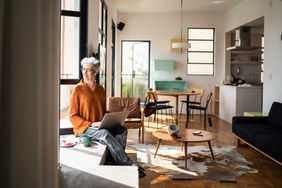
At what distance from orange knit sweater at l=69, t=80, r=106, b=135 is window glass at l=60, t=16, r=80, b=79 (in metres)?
0.95

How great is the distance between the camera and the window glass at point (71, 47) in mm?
4462

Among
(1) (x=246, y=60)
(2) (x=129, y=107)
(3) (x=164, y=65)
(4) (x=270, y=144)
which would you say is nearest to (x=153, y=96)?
(2) (x=129, y=107)

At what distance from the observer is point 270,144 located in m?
4.09

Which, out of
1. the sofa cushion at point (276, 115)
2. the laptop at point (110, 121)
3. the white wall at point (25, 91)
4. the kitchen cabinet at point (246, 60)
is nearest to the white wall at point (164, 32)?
the kitchen cabinet at point (246, 60)

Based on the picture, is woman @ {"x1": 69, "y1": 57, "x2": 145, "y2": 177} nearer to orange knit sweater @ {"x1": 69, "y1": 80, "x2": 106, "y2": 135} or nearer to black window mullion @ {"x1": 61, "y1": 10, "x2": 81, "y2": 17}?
orange knit sweater @ {"x1": 69, "y1": 80, "x2": 106, "y2": 135}

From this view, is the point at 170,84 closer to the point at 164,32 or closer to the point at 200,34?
the point at 164,32

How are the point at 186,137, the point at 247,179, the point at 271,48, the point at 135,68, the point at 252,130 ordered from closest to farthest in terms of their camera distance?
the point at 247,179
the point at 186,137
the point at 252,130
the point at 271,48
the point at 135,68

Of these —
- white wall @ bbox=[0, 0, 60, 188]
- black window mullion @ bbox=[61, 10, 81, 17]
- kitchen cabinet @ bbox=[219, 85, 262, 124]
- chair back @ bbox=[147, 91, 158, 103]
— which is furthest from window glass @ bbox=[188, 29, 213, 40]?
white wall @ bbox=[0, 0, 60, 188]

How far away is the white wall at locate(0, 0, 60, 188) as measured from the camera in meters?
1.22

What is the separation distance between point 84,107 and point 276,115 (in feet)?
11.2

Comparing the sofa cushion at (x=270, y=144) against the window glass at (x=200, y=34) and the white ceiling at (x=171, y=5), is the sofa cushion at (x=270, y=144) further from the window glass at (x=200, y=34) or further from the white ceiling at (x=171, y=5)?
the window glass at (x=200, y=34)

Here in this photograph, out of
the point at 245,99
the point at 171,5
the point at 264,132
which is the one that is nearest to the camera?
the point at 264,132

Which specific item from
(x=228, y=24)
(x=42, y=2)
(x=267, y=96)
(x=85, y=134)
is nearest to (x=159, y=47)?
(x=228, y=24)

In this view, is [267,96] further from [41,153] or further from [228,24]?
[41,153]
